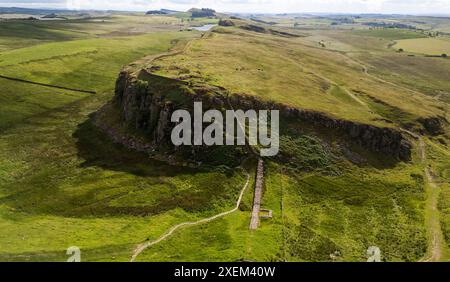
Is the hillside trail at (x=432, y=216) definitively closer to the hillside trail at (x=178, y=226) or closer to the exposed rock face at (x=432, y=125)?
the exposed rock face at (x=432, y=125)

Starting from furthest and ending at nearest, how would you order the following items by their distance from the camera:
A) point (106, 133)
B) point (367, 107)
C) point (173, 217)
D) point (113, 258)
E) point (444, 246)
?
point (367, 107)
point (106, 133)
point (173, 217)
point (444, 246)
point (113, 258)

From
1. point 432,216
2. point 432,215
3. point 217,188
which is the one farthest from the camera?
point 217,188

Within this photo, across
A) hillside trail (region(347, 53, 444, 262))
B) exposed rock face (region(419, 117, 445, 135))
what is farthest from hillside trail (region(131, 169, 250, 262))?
exposed rock face (region(419, 117, 445, 135))

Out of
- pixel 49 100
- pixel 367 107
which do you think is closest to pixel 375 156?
pixel 367 107

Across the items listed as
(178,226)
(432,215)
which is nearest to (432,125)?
(432,215)

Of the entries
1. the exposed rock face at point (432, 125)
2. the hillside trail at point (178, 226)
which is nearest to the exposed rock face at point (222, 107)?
the exposed rock face at point (432, 125)

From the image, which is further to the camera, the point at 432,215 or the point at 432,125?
the point at 432,125

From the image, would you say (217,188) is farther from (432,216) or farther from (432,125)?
(432,125)

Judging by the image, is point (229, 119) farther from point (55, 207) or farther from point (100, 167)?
point (55, 207)
